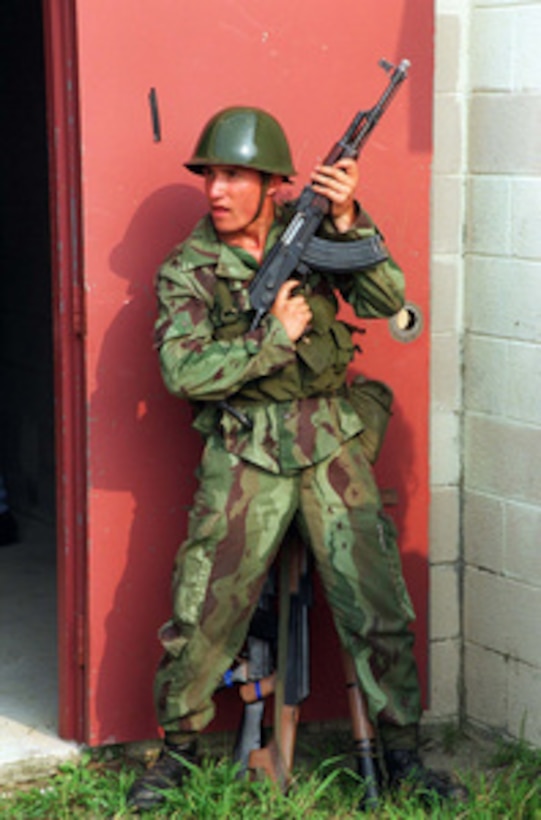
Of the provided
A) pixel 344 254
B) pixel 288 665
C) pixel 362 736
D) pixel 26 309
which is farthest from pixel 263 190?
pixel 26 309

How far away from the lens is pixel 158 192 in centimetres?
485

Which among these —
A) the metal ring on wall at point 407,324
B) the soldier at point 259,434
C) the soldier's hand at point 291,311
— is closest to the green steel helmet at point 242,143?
the soldier at point 259,434

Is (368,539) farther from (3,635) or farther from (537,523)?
(3,635)

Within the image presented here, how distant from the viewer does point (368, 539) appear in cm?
472

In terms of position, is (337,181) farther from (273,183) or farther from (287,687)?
(287,687)

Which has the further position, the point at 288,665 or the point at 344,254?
the point at 288,665

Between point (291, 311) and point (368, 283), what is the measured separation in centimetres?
24

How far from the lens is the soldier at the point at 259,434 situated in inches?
178

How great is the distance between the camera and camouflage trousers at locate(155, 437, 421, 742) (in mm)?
4645

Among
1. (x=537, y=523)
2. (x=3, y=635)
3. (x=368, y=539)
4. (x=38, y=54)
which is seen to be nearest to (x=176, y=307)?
(x=368, y=539)

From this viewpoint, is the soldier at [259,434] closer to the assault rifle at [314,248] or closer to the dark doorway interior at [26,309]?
the assault rifle at [314,248]

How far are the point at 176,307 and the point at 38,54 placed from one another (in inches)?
128

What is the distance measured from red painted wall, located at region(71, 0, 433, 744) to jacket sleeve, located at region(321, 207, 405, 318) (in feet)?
1.45

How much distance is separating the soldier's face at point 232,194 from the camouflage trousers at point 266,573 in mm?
625
